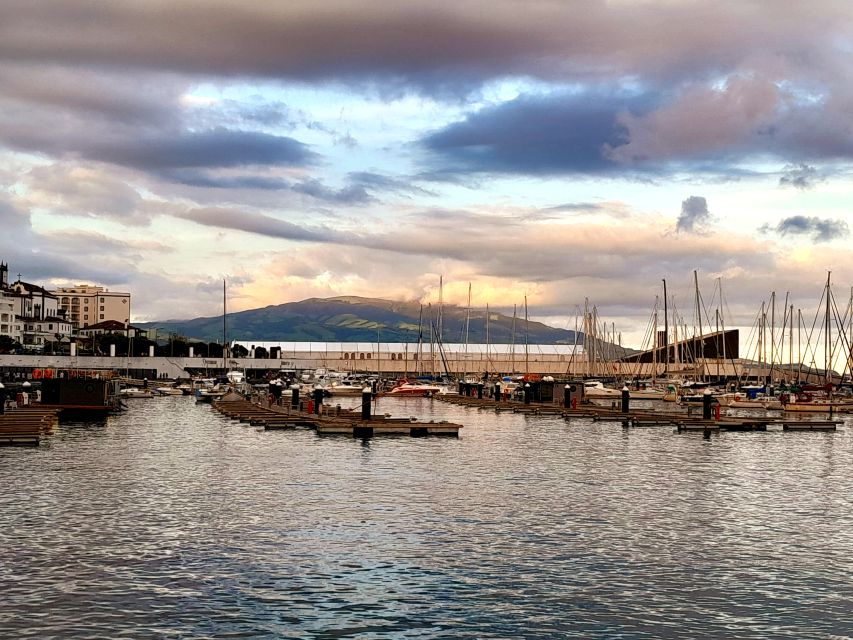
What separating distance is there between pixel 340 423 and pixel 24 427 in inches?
882

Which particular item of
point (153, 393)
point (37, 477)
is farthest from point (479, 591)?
point (153, 393)

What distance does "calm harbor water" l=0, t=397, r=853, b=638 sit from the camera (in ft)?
85.0

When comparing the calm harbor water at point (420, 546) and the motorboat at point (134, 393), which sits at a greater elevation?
the motorboat at point (134, 393)

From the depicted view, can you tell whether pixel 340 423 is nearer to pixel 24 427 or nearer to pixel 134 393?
pixel 24 427

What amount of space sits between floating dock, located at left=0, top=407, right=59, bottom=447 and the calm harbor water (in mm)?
1984

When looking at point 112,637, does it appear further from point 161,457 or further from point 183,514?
point 161,457

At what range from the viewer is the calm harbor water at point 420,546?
85.0 ft

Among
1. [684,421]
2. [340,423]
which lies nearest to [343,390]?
[684,421]

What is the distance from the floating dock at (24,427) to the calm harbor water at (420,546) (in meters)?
1.98

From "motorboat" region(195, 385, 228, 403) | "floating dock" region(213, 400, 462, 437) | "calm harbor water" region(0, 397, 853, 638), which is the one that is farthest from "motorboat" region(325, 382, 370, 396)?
"calm harbor water" region(0, 397, 853, 638)

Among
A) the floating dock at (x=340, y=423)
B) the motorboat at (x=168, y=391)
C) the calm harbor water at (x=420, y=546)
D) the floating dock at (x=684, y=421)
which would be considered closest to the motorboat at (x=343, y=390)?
the motorboat at (x=168, y=391)

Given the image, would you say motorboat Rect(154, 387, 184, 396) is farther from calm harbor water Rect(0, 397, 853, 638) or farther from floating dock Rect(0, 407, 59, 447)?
calm harbor water Rect(0, 397, 853, 638)

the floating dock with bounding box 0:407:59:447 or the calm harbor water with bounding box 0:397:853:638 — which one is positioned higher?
the floating dock with bounding box 0:407:59:447

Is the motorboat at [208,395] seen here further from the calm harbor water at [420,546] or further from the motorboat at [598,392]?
the calm harbor water at [420,546]
